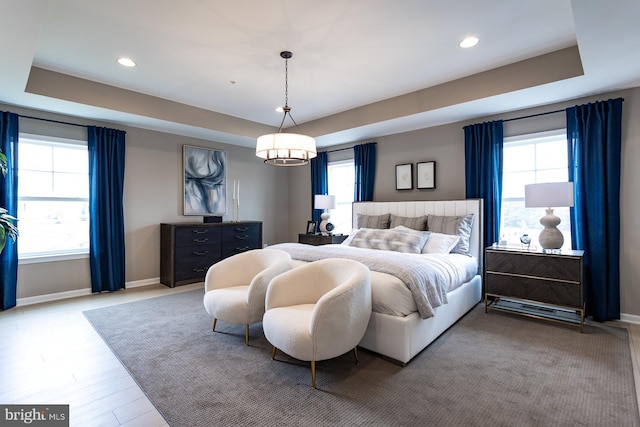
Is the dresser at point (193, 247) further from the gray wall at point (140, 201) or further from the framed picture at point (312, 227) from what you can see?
the framed picture at point (312, 227)

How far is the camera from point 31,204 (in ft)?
13.4

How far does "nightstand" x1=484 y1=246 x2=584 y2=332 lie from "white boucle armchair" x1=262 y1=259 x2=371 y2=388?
2.03 metres

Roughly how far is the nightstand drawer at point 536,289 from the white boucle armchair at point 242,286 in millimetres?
2379

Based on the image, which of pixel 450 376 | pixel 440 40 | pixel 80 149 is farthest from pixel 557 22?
pixel 80 149

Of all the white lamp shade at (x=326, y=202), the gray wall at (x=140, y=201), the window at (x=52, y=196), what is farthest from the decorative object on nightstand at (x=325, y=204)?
the window at (x=52, y=196)

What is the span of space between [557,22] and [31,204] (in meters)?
6.12

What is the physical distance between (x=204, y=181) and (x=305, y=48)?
3.39m

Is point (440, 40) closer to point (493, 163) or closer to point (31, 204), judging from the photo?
point (493, 163)

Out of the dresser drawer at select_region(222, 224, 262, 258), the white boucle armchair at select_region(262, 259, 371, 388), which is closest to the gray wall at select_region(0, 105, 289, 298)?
the dresser drawer at select_region(222, 224, 262, 258)

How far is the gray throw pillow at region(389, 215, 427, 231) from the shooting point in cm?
438

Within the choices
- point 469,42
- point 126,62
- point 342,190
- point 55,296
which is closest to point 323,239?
point 342,190

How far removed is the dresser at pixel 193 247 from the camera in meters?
4.82

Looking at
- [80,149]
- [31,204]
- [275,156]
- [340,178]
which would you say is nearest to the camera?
[275,156]

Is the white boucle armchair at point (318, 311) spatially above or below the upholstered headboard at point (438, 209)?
below
